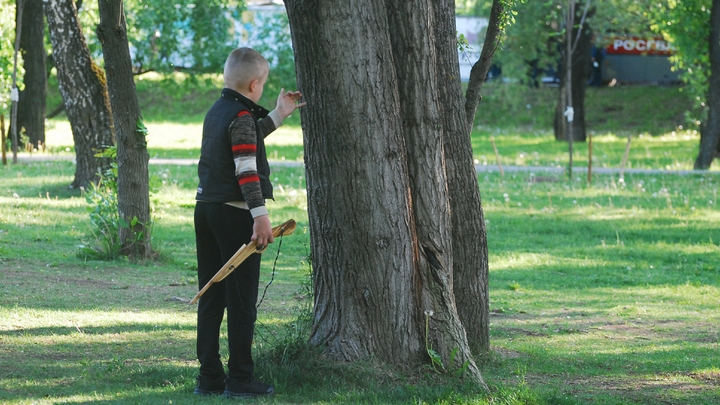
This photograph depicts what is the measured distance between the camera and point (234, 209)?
4824 millimetres

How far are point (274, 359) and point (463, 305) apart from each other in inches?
55.9

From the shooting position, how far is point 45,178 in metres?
16.5

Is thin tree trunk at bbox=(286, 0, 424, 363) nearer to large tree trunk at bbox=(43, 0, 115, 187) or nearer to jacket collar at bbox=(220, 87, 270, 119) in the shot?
jacket collar at bbox=(220, 87, 270, 119)

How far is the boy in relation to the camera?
185 inches

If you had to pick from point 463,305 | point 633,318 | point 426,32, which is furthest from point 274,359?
point 633,318

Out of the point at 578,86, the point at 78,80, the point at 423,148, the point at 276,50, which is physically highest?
the point at 276,50

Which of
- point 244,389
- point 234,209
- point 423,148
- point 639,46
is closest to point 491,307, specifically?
point 423,148

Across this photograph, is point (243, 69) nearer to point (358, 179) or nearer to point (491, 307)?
point (358, 179)

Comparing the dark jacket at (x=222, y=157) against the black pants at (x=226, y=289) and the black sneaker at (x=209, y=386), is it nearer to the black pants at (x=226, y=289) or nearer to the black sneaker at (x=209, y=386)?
the black pants at (x=226, y=289)

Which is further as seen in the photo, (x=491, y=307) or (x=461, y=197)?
(x=491, y=307)

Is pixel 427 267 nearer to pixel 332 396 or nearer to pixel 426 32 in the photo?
pixel 332 396

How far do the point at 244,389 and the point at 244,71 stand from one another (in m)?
1.70

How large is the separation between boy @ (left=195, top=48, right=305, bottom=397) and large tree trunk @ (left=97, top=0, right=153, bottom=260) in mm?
4466

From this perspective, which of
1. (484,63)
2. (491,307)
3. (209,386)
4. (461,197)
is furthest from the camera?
(491,307)
